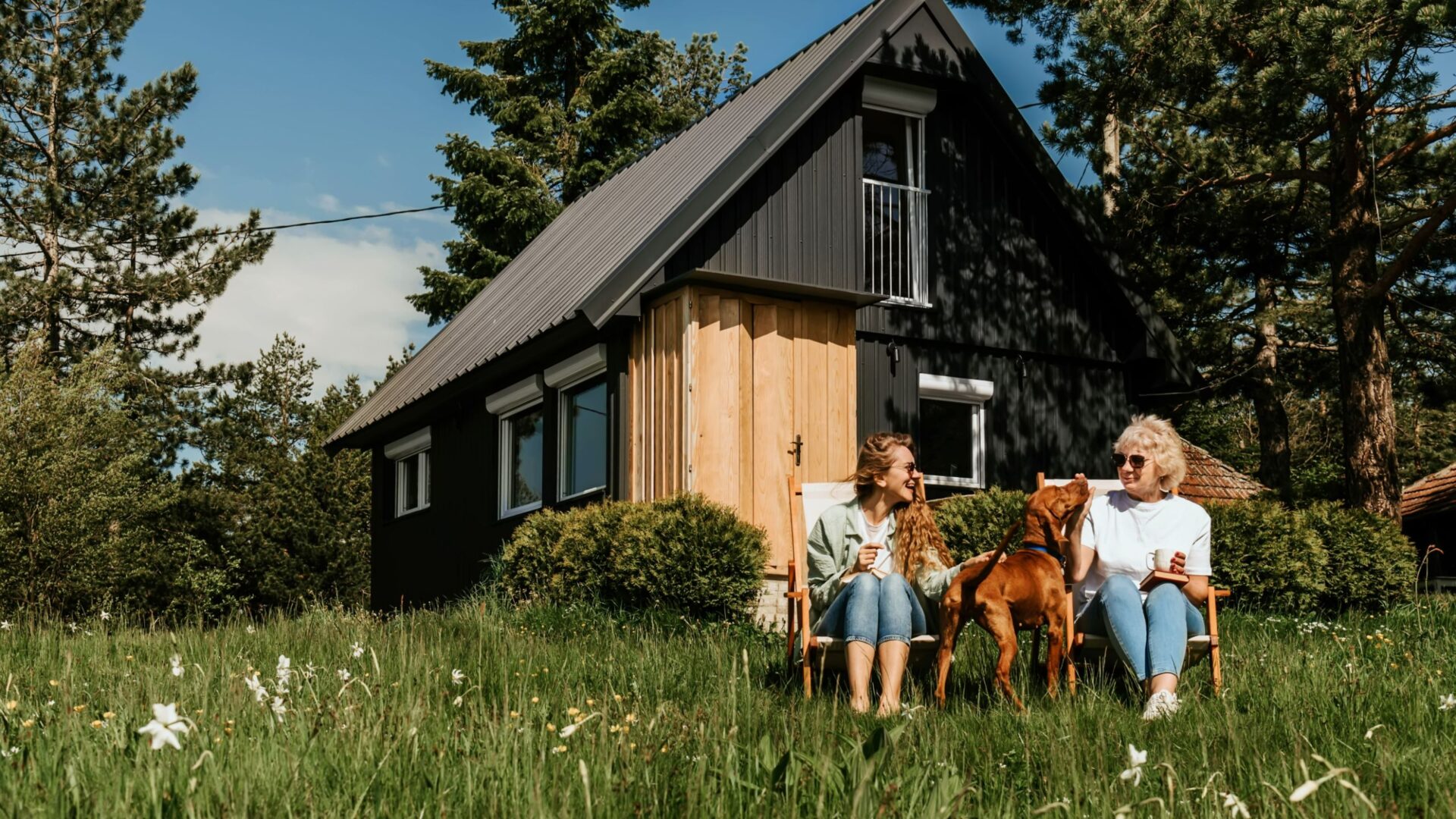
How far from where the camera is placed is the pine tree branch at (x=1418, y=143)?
1291 centimetres

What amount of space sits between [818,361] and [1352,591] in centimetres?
463

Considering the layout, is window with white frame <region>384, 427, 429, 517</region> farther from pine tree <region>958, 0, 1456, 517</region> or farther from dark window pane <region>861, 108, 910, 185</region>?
pine tree <region>958, 0, 1456, 517</region>

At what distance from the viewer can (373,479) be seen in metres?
19.6

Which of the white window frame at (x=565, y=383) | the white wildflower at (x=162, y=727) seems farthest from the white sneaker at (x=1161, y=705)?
the white window frame at (x=565, y=383)

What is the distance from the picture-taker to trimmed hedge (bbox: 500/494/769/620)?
9547 millimetres

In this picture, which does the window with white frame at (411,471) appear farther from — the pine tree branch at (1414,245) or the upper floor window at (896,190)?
the pine tree branch at (1414,245)

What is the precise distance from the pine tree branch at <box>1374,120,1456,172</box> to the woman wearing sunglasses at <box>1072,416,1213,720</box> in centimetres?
832

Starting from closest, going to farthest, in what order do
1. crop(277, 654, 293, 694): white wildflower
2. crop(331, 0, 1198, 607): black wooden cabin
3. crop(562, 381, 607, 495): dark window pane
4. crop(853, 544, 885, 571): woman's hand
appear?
1. crop(277, 654, 293, 694): white wildflower
2. crop(853, 544, 885, 571): woman's hand
3. crop(331, 0, 1198, 607): black wooden cabin
4. crop(562, 381, 607, 495): dark window pane

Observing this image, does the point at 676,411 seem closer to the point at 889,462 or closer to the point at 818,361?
the point at 818,361

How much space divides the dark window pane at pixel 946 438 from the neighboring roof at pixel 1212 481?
8.79 m

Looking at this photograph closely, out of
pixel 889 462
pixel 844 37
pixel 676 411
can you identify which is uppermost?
pixel 844 37

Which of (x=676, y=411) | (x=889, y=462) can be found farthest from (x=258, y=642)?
(x=676, y=411)

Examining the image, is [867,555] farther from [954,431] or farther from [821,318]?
[954,431]

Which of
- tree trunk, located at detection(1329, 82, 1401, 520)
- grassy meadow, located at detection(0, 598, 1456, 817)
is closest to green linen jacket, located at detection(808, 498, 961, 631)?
grassy meadow, located at detection(0, 598, 1456, 817)
